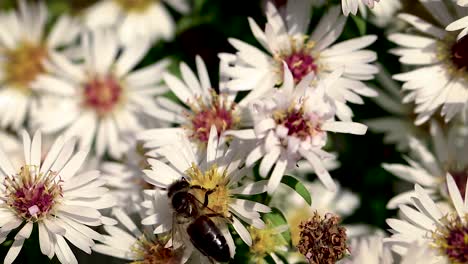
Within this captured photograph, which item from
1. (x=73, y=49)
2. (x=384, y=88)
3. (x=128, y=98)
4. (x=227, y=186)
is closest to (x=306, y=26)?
(x=384, y=88)

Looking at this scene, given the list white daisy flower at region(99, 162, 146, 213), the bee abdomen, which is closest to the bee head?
the bee abdomen

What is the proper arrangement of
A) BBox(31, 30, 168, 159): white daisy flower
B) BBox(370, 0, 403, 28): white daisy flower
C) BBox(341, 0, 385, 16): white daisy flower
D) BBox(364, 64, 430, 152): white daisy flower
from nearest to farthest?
1. BBox(341, 0, 385, 16): white daisy flower
2. BBox(370, 0, 403, 28): white daisy flower
3. BBox(364, 64, 430, 152): white daisy flower
4. BBox(31, 30, 168, 159): white daisy flower

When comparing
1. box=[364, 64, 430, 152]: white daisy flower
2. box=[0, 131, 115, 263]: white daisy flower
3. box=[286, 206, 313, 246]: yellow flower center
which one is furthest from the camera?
box=[286, 206, 313, 246]: yellow flower center

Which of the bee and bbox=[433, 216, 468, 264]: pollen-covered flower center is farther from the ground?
the bee

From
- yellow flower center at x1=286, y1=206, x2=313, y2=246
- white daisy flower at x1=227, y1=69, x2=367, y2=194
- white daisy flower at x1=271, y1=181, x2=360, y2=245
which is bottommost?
yellow flower center at x1=286, y1=206, x2=313, y2=246

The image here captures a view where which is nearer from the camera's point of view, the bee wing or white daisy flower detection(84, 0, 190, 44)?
the bee wing

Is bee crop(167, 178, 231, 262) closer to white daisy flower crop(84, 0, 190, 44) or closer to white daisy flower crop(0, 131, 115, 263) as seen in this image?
white daisy flower crop(0, 131, 115, 263)

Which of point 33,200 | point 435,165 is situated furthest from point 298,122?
point 33,200
